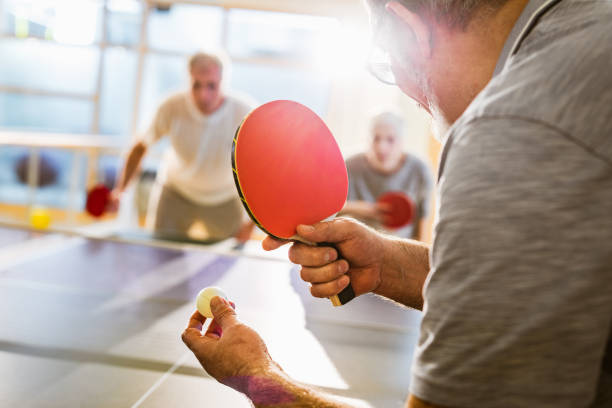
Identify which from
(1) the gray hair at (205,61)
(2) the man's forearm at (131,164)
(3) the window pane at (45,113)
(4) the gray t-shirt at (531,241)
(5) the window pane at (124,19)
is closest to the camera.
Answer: (4) the gray t-shirt at (531,241)

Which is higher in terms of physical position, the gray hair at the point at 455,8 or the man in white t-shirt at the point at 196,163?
the gray hair at the point at 455,8

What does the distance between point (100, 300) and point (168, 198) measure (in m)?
1.65

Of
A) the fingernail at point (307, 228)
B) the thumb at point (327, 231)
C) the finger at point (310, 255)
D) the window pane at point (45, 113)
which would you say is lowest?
the window pane at point (45, 113)

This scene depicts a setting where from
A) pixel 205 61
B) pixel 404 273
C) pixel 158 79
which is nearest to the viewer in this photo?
pixel 404 273

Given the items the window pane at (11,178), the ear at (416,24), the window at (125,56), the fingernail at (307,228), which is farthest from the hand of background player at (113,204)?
the window pane at (11,178)

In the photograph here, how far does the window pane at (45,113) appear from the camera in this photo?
7582 mm

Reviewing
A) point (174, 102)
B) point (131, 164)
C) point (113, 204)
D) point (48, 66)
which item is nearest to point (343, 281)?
point (113, 204)

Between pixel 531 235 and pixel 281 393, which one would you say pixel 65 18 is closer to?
pixel 281 393

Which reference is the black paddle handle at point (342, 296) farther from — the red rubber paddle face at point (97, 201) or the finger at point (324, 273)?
the red rubber paddle face at point (97, 201)

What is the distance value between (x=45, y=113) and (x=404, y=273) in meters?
7.70

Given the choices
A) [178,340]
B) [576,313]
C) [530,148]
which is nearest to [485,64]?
[530,148]

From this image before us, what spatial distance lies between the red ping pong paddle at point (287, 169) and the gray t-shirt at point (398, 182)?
102 inches

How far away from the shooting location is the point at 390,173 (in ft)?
12.2

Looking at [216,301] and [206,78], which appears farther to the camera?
[206,78]
